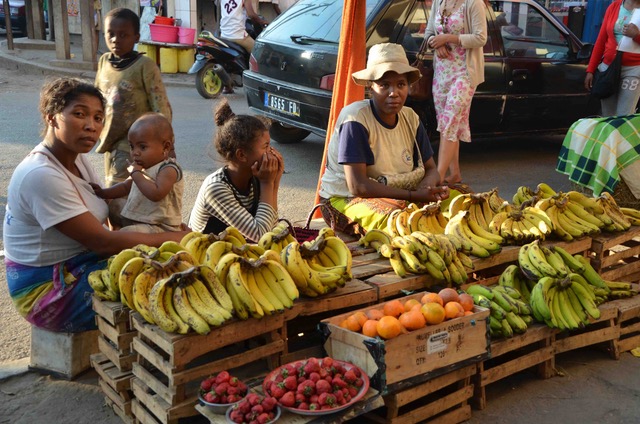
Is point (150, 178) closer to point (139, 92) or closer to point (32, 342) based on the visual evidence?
point (32, 342)

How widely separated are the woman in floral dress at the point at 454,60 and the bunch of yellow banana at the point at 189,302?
4.14 meters

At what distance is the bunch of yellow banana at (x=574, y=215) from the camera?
4652mm

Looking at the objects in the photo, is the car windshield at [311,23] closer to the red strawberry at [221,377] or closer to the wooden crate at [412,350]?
the wooden crate at [412,350]

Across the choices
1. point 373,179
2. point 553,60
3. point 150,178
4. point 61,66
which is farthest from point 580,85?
point 61,66

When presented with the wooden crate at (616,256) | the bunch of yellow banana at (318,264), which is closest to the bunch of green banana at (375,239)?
the bunch of yellow banana at (318,264)

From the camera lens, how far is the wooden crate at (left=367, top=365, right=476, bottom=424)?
3.24 meters

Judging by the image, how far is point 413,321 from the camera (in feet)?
10.7

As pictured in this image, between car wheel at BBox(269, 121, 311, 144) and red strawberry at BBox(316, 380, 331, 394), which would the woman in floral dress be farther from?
red strawberry at BBox(316, 380, 331, 394)

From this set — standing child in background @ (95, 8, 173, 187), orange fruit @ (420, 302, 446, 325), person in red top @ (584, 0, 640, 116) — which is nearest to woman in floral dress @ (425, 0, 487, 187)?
person in red top @ (584, 0, 640, 116)

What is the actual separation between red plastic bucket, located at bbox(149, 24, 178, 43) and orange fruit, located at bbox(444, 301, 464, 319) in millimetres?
12584

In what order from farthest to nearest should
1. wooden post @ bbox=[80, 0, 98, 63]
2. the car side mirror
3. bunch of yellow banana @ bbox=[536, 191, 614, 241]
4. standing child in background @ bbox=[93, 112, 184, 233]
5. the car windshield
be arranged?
wooden post @ bbox=[80, 0, 98, 63] → the car side mirror → the car windshield → bunch of yellow banana @ bbox=[536, 191, 614, 241] → standing child in background @ bbox=[93, 112, 184, 233]

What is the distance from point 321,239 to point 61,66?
1350 centimetres

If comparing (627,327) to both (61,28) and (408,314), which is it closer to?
(408,314)

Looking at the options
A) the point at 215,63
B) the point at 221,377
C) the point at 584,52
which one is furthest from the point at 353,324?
the point at 215,63
